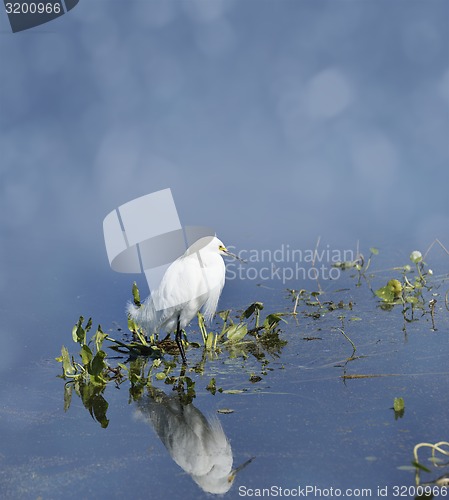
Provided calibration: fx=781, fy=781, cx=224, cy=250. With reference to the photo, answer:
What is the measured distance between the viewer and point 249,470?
2.56 metres

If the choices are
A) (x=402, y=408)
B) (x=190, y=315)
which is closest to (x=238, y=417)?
(x=402, y=408)

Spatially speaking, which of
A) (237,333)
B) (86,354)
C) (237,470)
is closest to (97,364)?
(86,354)

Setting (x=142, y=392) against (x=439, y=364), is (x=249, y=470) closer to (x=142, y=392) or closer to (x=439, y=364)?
(x=142, y=392)

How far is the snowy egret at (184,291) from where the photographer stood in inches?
146

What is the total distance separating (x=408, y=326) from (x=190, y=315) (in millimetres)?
1102

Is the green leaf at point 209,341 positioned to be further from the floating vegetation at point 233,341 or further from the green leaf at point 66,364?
the green leaf at point 66,364

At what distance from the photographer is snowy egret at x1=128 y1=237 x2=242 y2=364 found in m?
3.70

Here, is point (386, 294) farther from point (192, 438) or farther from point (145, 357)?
point (192, 438)

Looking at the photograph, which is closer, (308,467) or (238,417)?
(308,467)

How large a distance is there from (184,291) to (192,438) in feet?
3.26

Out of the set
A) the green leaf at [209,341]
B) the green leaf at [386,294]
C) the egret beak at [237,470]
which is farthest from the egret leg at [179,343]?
the green leaf at [386,294]

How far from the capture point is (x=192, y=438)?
284 cm

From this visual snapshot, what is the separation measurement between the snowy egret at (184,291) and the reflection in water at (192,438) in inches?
19.8

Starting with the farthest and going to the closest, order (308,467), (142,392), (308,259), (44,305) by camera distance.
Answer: (308,259) → (44,305) → (142,392) → (308,467)
